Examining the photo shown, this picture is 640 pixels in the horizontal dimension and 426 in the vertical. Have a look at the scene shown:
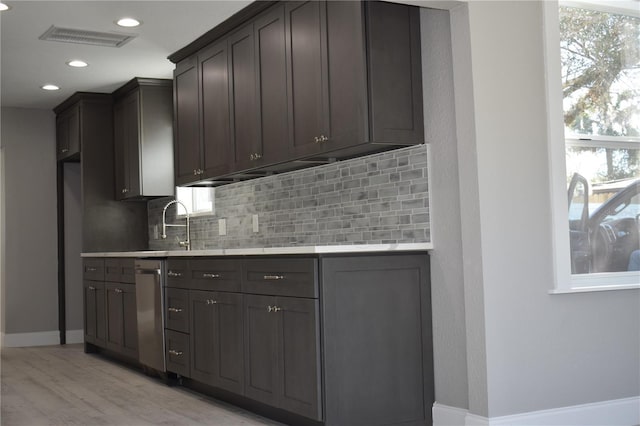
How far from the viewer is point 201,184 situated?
6035 mm

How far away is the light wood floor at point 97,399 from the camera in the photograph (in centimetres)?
423

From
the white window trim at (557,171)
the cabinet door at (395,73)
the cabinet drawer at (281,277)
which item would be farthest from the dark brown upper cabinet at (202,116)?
the white window trim at (557,171)

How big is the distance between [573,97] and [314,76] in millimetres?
1327

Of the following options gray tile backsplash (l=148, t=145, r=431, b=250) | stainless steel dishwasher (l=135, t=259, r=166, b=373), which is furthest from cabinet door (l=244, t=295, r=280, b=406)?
stainless steel dishwasher (l=135, t=259, r=166, b=373)

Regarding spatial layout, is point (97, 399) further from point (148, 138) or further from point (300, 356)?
point (148, 138)

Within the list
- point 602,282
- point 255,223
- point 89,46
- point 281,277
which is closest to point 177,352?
point 255,223

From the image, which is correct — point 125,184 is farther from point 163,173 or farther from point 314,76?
point 314,76

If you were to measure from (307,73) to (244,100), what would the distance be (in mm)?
850

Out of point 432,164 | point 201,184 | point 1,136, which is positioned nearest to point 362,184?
point 432,164

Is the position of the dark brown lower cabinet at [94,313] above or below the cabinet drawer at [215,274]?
below

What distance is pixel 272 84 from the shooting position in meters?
4.64

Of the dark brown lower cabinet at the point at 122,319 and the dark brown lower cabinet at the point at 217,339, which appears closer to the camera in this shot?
the dark brown lower cabinet at the point at 217,339

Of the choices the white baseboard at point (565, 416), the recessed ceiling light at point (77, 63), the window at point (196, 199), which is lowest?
the white baseboard at point (565, 416)

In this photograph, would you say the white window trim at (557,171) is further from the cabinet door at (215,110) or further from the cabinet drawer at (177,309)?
the cabinet drawer at (177,309)
